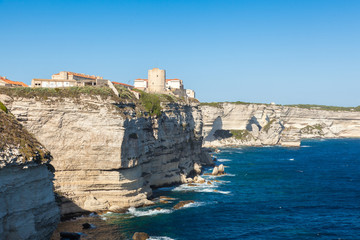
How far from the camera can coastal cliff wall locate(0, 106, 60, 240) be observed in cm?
2086

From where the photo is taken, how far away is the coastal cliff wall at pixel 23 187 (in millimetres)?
20859

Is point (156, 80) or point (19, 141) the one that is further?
point (156, 80)

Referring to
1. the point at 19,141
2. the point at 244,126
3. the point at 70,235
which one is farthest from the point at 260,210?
the point at 244,126

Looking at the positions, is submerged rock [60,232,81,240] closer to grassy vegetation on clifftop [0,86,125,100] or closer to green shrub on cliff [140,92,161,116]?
grassy vegetation on clifftop [0,86,125,100]

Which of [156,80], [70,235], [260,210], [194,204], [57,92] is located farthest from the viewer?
[156,80]

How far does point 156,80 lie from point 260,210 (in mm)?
35849

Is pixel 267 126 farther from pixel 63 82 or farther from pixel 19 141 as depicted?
pixel 19 141

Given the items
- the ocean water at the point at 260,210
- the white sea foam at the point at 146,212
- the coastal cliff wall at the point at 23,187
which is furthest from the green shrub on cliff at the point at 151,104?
the coastal cliff wall at the point at 23,187

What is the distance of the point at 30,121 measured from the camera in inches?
1578

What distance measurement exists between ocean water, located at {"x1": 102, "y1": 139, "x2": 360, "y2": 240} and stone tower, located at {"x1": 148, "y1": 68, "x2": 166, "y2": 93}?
2137 centimetres

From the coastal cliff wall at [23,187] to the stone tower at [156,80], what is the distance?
4474cm

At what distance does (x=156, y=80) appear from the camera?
6969 cm

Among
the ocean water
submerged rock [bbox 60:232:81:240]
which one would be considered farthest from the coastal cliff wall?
the ocean water

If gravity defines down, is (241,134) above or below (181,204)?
above
